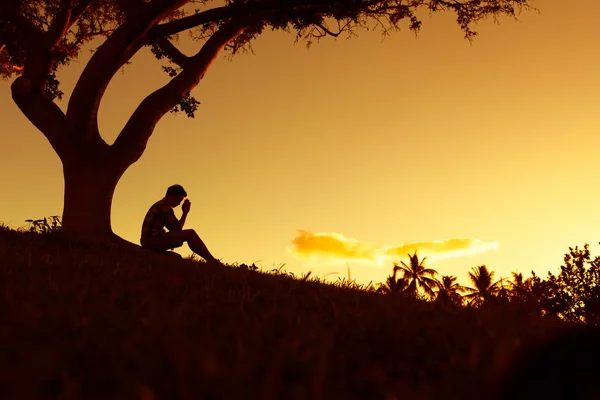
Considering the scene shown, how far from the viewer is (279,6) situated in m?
13.1

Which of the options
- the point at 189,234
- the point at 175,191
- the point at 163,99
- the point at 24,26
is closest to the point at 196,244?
the point at 189,234

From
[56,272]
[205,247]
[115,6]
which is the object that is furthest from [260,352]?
[115,6]

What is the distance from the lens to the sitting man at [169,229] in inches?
427

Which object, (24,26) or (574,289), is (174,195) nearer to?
(24,26)

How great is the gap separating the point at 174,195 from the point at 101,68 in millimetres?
3586

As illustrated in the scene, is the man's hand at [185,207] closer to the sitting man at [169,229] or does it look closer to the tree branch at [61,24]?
the sitting man at [169,229]

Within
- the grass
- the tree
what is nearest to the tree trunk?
the tree

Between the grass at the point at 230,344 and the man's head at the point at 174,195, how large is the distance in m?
6.15

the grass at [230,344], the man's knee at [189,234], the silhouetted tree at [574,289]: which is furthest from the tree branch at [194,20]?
the silhouetted tree at [574,289]

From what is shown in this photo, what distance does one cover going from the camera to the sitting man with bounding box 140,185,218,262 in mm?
10852

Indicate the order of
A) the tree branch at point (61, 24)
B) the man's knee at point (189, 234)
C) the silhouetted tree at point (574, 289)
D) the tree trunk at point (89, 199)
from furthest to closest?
the silhouetted tree at point (574, 289)
the tree branch at point (61, 24)
the tree trunk at point (89, 199)
the man's knee at point (189, 234)

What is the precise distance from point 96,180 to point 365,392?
1050 centimetres

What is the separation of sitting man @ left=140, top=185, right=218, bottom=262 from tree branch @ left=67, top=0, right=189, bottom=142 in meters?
2.66

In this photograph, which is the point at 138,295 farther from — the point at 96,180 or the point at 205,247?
the point at 96,180
